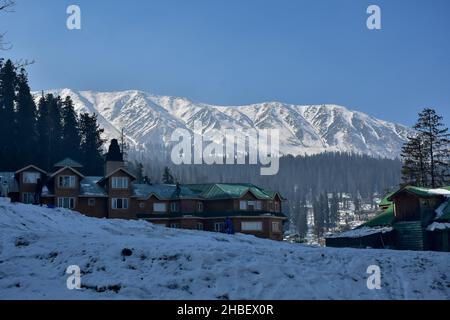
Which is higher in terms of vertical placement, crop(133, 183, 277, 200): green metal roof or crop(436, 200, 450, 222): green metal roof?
crop(133, 183, 277, 200): green metal roof

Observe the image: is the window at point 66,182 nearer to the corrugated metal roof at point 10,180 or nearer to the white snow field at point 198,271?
the corrugated metal roof at point 10,180

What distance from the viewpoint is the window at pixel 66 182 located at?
6962 centimetres

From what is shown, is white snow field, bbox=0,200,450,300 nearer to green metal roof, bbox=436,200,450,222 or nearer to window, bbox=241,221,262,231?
green metal roof, bbox=436,200,450,222

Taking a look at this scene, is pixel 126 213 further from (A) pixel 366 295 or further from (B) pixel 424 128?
(A) pixel 366 295

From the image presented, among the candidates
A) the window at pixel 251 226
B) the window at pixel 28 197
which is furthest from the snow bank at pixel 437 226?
the window at pixel 28 197

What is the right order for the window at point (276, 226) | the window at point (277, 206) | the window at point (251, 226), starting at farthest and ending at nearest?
1. the window at point (277, 206)
2. the window at point (276, 226)
3. the window at point (251, 226)

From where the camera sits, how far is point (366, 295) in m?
23.6

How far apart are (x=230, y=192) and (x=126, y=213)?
41.4 feet

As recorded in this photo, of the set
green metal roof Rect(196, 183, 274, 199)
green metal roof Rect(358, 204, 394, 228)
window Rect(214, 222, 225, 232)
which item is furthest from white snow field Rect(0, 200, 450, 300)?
window Rect(214, 222, 225, 232)

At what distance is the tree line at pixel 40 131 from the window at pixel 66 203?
22.7m

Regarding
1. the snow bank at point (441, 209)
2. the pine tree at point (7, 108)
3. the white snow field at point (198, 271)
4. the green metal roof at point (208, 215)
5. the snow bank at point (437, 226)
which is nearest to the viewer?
the white snow field at point (198, 271)

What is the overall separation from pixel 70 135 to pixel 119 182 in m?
34.3

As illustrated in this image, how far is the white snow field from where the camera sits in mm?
22547

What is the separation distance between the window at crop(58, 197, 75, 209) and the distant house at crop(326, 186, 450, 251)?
29.1 meters
